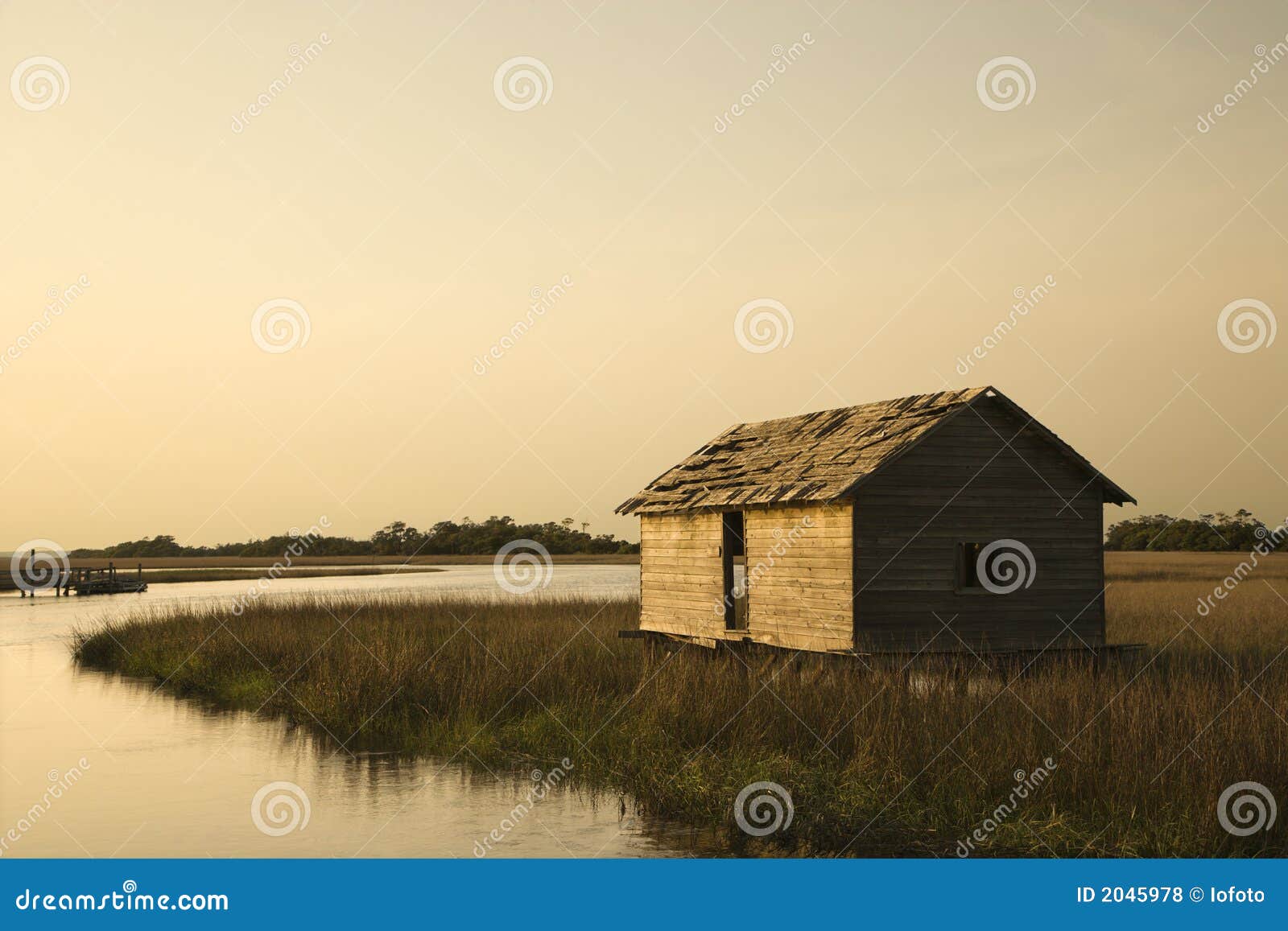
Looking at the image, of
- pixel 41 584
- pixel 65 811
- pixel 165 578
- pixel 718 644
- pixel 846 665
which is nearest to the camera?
pixel 65 811

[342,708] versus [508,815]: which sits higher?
[342,708]

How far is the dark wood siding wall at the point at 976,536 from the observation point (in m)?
18.9

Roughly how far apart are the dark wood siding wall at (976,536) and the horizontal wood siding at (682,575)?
13.0 feet

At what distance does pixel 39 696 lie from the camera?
23469mm

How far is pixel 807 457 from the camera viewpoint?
21547 mm

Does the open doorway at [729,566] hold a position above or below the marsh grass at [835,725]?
above

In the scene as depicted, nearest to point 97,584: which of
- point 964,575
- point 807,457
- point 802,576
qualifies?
point 807,457

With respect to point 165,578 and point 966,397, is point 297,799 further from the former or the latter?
point 165,578

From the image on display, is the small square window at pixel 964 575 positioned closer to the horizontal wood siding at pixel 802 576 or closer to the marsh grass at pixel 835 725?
the marsh grass at pixel 835 725

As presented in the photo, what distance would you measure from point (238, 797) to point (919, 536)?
11.4 metres

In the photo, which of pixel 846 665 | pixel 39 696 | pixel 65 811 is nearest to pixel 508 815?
pixel 65 811

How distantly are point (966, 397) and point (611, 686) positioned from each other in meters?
7.96

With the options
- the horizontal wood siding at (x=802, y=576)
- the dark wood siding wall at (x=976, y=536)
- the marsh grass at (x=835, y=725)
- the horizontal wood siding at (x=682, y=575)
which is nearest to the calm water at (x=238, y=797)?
the marsh grass at (x=835, y=725)

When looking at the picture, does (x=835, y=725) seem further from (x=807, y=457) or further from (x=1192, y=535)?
(x=1192, y=535)
